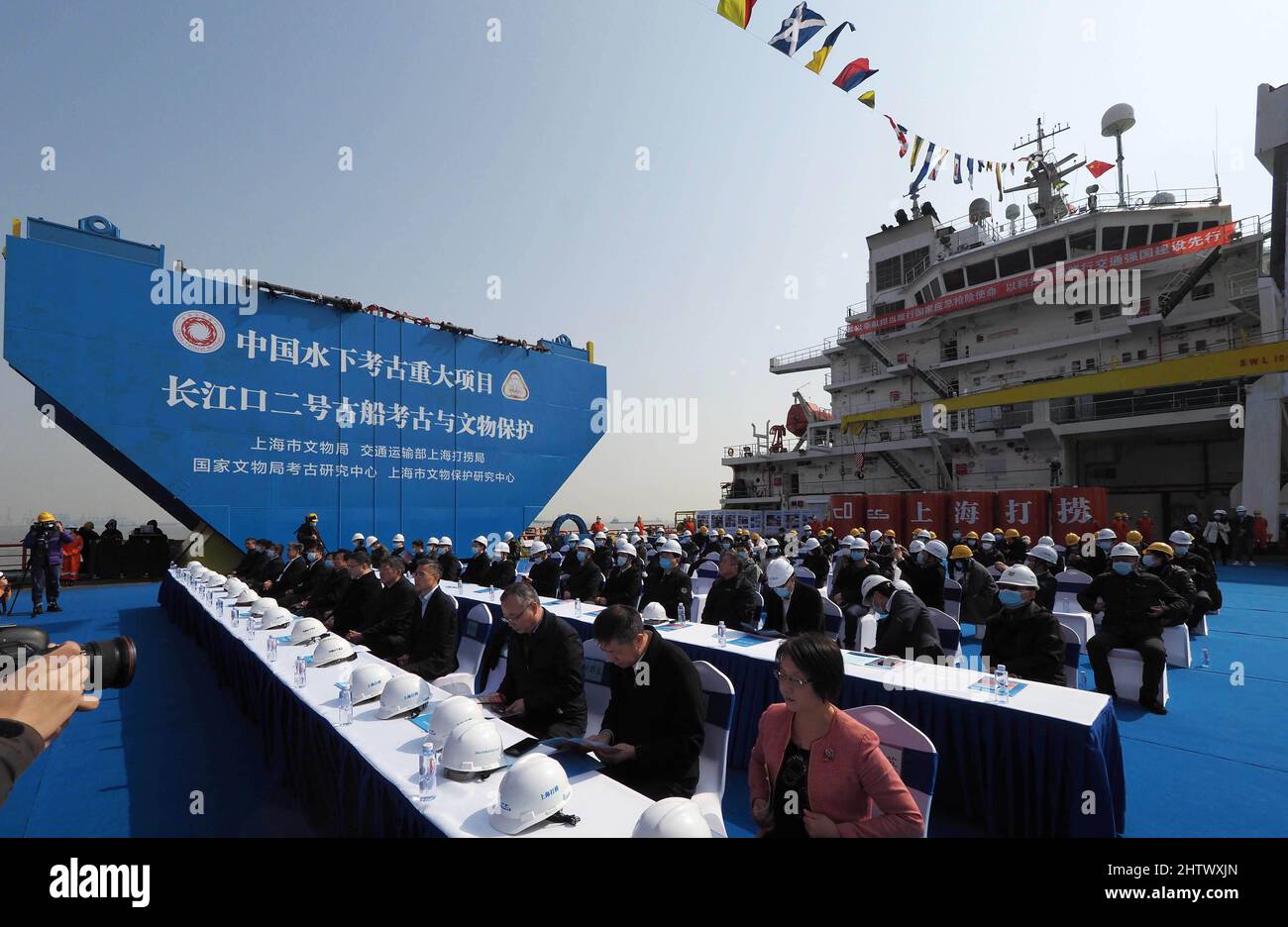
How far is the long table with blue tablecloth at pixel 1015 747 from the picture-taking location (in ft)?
9.85

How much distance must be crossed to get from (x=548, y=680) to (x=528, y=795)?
1656 mm

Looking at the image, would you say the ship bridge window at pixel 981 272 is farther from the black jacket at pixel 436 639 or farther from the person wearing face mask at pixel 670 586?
the black jacket at pixel 436 639

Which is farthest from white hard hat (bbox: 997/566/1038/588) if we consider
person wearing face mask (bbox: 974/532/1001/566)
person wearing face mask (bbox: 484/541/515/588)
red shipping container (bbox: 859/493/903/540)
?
red shipping container (bbox: 859/493/903/540)

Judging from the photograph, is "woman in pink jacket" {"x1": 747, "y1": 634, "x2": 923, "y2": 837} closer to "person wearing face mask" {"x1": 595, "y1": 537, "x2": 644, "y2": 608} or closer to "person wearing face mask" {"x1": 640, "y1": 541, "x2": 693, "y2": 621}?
"person wearing face mask" {"x1": 640, "y1": 541, "x2": 693, "y2": 621}

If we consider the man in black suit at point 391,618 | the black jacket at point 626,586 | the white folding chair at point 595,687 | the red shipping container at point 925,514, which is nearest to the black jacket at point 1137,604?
the black jacket at point 626,586

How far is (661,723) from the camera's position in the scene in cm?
294

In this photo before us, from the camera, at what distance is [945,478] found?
85.0 feet

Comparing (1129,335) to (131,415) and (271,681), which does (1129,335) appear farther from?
(131,415)

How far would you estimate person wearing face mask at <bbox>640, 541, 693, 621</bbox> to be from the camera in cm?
695

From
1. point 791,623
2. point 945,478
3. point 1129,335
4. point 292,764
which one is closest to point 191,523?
point 292,764

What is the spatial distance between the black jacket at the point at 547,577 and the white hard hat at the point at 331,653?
17.0 ft

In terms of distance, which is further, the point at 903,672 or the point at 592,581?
the point at 592,581
